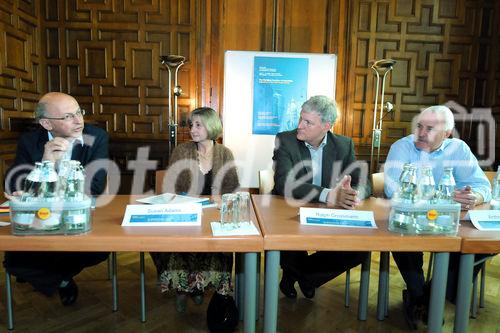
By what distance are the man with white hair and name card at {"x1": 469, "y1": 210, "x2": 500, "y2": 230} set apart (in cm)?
39

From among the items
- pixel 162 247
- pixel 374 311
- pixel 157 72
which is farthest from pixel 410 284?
A: pixel 157 72

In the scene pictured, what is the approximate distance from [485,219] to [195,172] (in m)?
1.51

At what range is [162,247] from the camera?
3.72 feet

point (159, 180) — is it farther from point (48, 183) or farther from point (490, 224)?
point (490, 224)

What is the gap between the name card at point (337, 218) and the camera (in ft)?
4.31

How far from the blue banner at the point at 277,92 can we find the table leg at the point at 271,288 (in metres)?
3.32

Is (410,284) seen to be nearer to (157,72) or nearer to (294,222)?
(294,222)

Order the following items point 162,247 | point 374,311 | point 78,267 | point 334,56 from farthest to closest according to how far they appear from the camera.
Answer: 1. point 334,56
2. point 374,311
3. point 78,267
4. point 162,247

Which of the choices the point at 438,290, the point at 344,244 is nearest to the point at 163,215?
the point at 344,244

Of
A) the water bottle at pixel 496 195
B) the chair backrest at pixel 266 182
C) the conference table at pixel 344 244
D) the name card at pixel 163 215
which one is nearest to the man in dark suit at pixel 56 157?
the name card at pixel 163 215

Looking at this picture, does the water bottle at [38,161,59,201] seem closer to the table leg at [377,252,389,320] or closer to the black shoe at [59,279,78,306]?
the black shoe at [59,279,78,306]

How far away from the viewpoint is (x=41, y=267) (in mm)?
1754

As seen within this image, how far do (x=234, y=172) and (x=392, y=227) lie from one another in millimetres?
1152

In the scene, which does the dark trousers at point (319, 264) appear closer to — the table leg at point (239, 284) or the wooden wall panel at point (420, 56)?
the table leg at point (239, 284)
